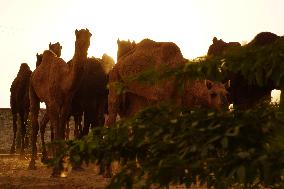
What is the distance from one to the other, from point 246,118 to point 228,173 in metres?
0.32

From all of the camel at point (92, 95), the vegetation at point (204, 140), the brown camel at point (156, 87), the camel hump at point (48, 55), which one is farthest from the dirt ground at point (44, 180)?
the vegetation at point (204, 140)

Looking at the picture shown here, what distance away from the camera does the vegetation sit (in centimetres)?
214

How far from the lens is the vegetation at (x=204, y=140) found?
214 centimetres

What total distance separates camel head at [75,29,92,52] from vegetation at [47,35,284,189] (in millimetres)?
7259

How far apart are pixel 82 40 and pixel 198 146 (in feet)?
26.2

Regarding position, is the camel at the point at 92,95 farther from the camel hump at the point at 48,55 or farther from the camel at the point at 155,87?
the camel at the point at 155,87

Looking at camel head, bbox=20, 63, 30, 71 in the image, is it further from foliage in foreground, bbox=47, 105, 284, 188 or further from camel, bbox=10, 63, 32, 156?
foliage in foreground, bbox=47, 105, 284, 188

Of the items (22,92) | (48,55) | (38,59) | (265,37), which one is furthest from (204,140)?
(22,92)

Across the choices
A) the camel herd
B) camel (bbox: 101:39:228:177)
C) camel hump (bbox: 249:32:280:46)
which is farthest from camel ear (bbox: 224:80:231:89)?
camel hump (bbox: 249:32:280:46)

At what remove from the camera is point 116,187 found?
2.48 m

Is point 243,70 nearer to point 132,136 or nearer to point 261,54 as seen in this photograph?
point 261,54

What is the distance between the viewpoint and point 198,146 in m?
2.23

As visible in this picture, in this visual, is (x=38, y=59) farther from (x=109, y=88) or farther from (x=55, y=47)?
Answer: (x=109, y=88)

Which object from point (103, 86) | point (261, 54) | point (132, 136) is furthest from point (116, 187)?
point (103, 86)
